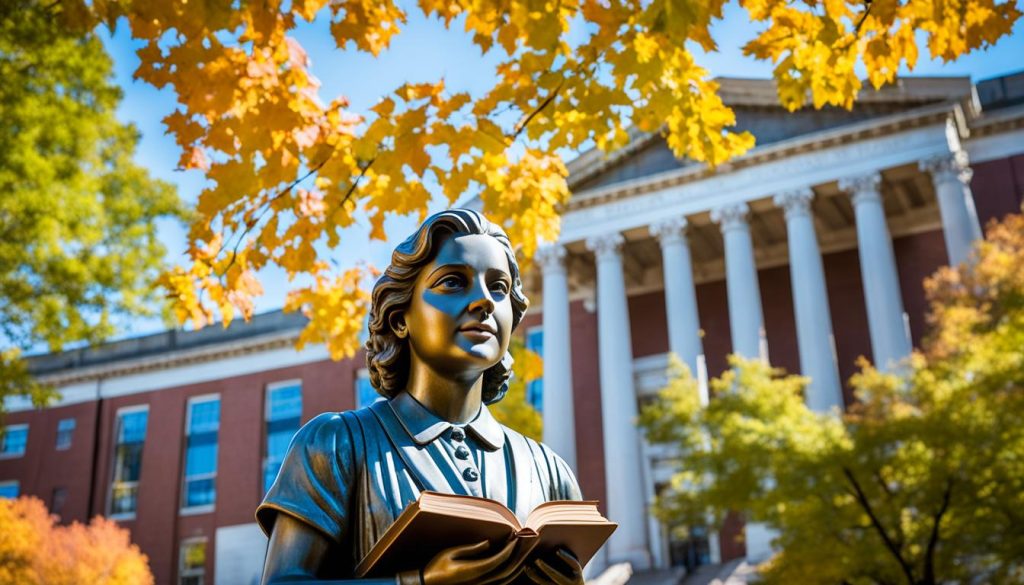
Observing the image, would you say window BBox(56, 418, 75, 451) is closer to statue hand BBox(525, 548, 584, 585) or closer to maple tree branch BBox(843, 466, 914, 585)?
maple tree branch BBox(843, 466, 914, 585)

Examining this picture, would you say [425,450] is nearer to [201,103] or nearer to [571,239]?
[201,103]

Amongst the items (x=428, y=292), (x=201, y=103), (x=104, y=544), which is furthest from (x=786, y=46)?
(x=104, y=544)

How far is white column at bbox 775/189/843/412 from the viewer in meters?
29.1

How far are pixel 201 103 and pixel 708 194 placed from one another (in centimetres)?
3035

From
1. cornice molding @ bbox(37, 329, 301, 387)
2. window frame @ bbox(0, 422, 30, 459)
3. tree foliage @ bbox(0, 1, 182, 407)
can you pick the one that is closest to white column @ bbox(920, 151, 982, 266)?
tree foliage @ bbox(0, 1, 182, 407)

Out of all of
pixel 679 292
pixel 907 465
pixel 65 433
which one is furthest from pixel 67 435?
pixel 907 465

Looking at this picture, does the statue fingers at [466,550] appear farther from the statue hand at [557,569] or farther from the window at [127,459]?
the window at [127,459]

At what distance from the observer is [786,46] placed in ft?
17.4

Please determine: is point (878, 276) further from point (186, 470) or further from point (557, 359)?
point (186, 470)

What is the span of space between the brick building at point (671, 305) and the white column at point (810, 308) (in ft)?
0.21

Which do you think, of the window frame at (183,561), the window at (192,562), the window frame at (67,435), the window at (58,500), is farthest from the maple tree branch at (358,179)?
the window frame at (67,435)

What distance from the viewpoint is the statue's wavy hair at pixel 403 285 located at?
264 cm

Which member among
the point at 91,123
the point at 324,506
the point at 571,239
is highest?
the point at 571,239

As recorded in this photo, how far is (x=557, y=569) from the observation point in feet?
7.39
